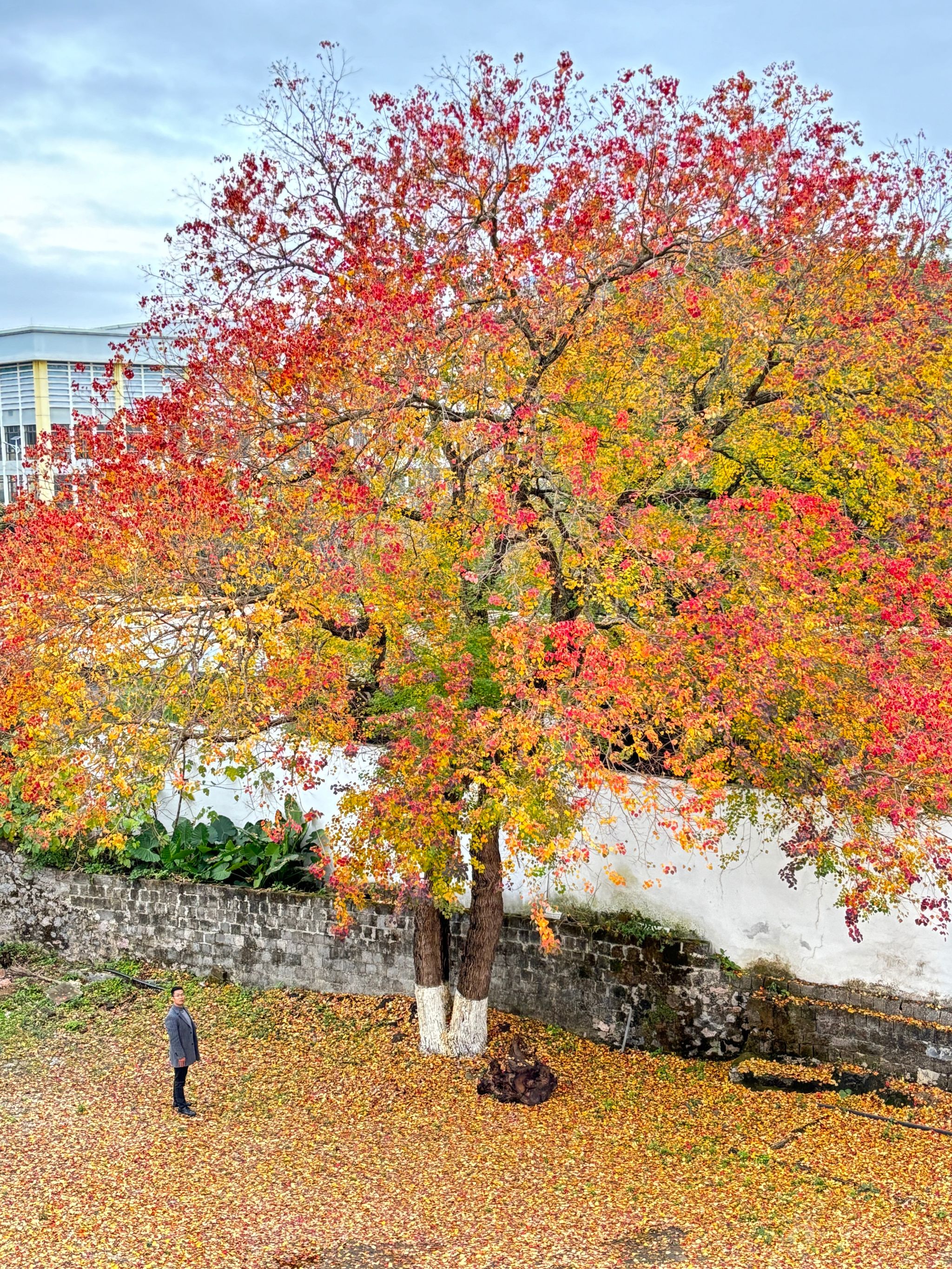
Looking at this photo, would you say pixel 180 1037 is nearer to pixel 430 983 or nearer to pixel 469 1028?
pixel 430 983

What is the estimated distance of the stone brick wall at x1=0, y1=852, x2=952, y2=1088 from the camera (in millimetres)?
9914

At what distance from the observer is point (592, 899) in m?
11.6

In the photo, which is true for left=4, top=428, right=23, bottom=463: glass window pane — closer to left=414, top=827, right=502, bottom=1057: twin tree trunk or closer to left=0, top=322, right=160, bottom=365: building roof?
left=0, top=322, right=160, bottom=365: building roof

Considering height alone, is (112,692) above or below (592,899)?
above

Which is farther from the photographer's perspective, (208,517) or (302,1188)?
(208,517)

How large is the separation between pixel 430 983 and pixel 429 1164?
2319 millimetres

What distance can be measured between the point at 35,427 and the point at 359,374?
29.9 meters

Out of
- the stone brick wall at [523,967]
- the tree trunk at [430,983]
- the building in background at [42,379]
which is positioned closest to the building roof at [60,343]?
the building in background at [42,379]

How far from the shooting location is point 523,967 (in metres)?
11.9

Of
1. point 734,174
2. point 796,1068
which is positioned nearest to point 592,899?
point 796,1068

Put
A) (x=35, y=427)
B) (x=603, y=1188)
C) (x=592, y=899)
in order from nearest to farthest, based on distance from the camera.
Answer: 1. (x=603, y=1188)
2. (x=592, y=899)
3. (x=35, y=427)

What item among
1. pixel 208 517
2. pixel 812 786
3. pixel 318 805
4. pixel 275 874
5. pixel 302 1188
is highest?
pixel 208 517

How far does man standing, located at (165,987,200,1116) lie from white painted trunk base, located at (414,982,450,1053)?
237 centimetres

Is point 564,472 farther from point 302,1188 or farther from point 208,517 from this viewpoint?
point 302,1188
